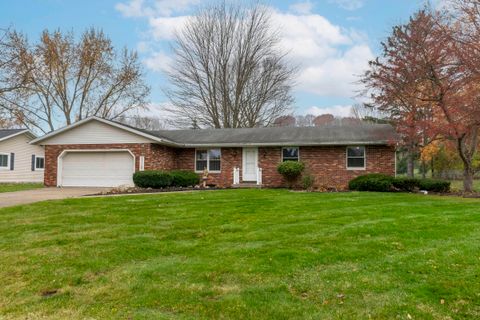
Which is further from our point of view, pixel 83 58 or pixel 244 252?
pixel 83 58

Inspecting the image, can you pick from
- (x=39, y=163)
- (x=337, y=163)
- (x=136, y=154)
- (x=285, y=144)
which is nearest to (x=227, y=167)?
(x=285, y=144)

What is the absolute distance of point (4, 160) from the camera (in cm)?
2634

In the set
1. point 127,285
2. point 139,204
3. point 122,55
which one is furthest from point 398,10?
point 122,55

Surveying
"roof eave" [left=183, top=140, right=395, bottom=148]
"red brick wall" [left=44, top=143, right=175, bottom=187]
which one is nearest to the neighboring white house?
"red brick wall" [left=44, top=143, right=175, bottom=187]

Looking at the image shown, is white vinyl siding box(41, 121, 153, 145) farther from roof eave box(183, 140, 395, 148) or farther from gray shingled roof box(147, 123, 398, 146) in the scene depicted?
roof eave box(183, 140, 395, 148)

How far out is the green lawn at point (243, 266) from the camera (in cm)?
391

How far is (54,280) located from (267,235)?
354 centimetres

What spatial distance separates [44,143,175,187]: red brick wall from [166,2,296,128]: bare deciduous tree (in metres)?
12.8

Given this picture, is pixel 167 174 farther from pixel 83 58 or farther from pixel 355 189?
pixel 83 58

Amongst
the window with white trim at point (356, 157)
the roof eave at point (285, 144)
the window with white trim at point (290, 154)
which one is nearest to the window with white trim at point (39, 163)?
the roof eave at point (285, 144)

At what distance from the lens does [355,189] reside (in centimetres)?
1681

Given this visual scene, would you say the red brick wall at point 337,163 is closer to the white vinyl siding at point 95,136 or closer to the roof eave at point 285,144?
the roof eave at point 285,144

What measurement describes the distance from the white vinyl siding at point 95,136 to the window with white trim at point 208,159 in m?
3.28

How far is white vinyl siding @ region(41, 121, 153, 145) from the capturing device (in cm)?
1909
